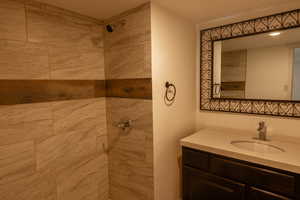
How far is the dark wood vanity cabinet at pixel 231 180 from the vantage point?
1.12m

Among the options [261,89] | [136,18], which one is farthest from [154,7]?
[261,89]

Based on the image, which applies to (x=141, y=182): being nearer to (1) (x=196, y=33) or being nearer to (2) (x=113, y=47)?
(2) (x=113, y=47)

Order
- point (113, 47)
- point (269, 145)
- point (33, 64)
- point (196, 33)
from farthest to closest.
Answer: point (196, 33) → point (113, 47) → point (269, 145) → point (33, 64)

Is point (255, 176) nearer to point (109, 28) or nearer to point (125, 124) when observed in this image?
point (125, 124)

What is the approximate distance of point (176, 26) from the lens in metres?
1.65

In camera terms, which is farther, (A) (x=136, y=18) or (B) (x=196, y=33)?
(B) (x=196, y=33)

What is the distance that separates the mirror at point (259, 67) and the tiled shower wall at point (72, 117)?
84cm

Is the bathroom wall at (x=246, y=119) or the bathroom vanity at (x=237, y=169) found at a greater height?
the bathroom wall at (x=246, y=119)

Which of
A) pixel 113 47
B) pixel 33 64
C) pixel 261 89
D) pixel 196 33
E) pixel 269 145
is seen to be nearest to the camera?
pixel 33 64

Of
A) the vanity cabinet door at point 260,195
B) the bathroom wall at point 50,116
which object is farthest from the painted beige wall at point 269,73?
the bathroom wall at point 50,116

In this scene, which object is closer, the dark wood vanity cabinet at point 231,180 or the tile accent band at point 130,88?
the dark wood vanity cabinet at point 231,180

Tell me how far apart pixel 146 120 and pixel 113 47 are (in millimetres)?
810

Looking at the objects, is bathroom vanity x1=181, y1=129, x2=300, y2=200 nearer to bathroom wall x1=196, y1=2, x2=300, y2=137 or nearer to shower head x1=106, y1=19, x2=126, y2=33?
bathroom wall x1=196, y1=2, x2=300, y2=137

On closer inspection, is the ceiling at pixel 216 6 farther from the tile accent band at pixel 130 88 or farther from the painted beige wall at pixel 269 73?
the tile accent band at pixel 130 88
